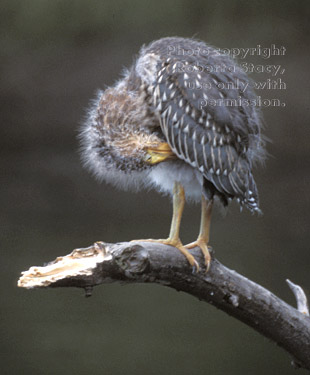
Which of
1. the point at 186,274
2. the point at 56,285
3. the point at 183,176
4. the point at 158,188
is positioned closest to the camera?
the point at 56,285

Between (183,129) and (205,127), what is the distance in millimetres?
66

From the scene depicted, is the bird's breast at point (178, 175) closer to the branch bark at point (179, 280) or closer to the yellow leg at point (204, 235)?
the yellow leg at point (204, 235)

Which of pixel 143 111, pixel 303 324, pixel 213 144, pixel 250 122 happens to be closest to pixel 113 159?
pixel 143 111

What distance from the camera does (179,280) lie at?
1709 mm

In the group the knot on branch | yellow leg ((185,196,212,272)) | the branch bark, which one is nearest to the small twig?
the branch bark

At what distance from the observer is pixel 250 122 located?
6.07 feet

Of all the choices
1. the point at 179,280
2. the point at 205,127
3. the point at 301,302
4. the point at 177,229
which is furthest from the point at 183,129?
the point at 301,302

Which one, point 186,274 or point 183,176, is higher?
point 183,176

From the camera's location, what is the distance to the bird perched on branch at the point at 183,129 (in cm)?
177

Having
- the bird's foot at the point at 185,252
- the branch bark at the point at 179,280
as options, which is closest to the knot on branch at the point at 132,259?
the branch bark at the point at 179,280

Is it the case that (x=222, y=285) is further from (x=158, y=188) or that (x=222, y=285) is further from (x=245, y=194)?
(x=158, y=188)

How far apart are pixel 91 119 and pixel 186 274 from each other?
56 centimetres

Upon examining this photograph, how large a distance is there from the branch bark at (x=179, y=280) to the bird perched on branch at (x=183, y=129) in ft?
0.21

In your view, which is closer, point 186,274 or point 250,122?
point 186,274
